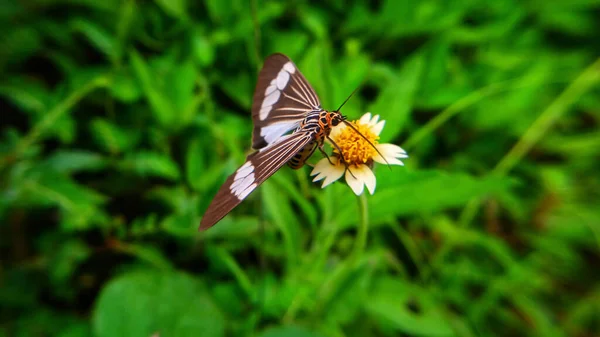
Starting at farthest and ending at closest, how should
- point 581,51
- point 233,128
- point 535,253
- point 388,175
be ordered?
point 581,51 < point 535,253 < point 233,128 < point 388,175

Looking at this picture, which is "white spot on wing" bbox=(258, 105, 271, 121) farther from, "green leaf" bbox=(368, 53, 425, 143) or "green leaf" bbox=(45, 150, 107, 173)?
"green leaf" bbox=(45, 150, 107, 173)

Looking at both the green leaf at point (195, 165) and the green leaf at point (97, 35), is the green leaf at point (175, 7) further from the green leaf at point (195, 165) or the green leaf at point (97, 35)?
the green leaf at point (195, 165)

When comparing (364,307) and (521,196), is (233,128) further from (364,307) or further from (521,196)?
(521,196)

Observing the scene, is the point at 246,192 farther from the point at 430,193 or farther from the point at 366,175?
the point at 430,193

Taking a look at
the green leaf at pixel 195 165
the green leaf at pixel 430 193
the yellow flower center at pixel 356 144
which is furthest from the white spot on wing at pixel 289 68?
the green leaf at pixel 195 165

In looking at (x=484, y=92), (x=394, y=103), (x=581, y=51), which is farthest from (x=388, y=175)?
(x=581, y=51)
